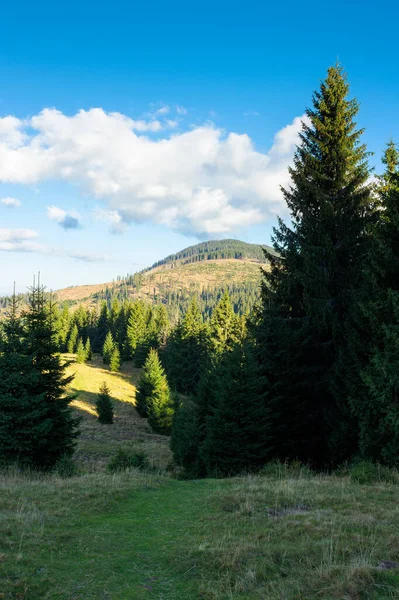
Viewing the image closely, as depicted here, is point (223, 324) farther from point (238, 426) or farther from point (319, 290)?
point (238, 426)

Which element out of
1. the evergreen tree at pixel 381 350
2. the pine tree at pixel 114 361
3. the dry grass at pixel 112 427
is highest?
the evergreen tree at pixel 381 350

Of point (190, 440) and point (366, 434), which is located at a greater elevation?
point (366, 434)

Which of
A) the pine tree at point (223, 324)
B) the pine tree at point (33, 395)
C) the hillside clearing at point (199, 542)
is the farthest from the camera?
the pine tree at point (223, 324)

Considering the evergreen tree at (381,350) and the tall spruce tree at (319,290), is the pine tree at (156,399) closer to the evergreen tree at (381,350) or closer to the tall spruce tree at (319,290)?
the tall spruce tree at (319,290)

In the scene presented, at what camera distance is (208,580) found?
5.34 meters

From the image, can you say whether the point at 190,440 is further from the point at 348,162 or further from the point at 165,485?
the point at 348,162

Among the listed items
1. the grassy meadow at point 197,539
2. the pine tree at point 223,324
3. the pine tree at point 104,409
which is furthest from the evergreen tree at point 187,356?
the grassy meadow at point 197,539

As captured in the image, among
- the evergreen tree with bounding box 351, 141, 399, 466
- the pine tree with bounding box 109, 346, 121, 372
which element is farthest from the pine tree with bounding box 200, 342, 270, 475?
the pine tree with bounding box 109, 346, 121, 372

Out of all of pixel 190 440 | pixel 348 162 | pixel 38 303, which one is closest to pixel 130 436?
pixel 190 440

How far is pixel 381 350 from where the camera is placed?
13133mm

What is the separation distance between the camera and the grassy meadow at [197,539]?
502cm

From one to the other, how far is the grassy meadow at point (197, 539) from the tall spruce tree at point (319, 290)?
17.2 ft

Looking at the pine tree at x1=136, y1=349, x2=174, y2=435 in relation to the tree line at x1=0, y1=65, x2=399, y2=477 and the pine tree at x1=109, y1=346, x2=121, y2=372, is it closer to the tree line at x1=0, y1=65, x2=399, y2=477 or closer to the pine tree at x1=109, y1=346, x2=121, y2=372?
the tree line at x1=0, y1=65, x2=399, y2=477

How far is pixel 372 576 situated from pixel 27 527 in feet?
20.0
